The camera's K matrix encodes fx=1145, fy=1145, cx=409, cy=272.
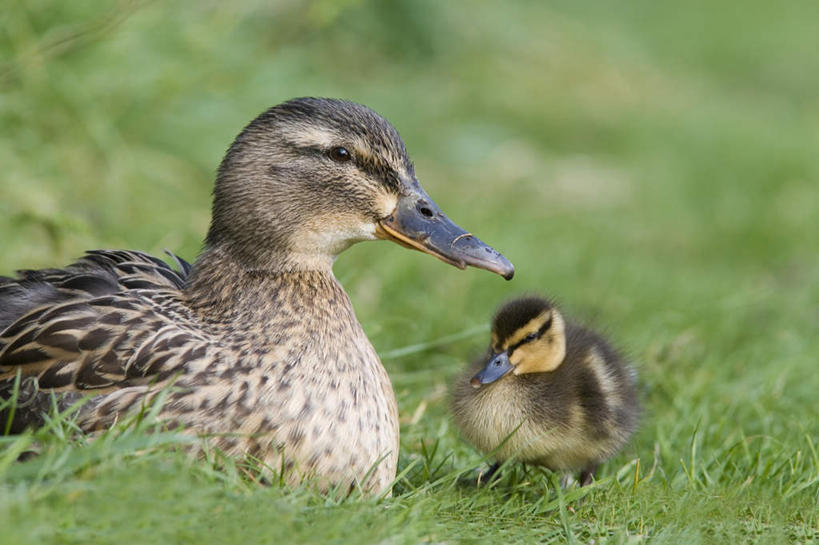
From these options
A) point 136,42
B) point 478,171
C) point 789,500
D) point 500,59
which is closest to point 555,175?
point 478,171

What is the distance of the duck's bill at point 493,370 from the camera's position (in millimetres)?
3404

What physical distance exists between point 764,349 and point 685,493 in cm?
213

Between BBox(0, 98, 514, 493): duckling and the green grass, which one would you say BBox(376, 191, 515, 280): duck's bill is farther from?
the green grass

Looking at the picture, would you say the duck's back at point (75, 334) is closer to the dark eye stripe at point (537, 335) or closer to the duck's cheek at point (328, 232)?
the duck's cheek at point (328, 232)

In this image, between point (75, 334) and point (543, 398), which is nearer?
point (75, 334)

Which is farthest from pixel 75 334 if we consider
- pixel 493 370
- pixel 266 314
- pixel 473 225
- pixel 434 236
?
pixel 473 225

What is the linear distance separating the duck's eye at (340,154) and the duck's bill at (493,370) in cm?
76

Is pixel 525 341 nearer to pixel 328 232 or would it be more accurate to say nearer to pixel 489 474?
pixel 489 474

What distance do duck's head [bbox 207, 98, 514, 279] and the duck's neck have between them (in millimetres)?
25

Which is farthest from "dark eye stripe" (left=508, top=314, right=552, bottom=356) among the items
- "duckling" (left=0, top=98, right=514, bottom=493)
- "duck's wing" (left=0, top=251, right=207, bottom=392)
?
"duck's wing" (left=0, top=251, right=207, bottom=392)

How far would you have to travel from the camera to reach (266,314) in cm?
311

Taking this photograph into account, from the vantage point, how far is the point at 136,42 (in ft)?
19.9

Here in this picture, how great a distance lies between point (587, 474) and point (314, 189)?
1.19 metres

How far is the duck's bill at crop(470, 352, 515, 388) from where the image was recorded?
3.40 metres
